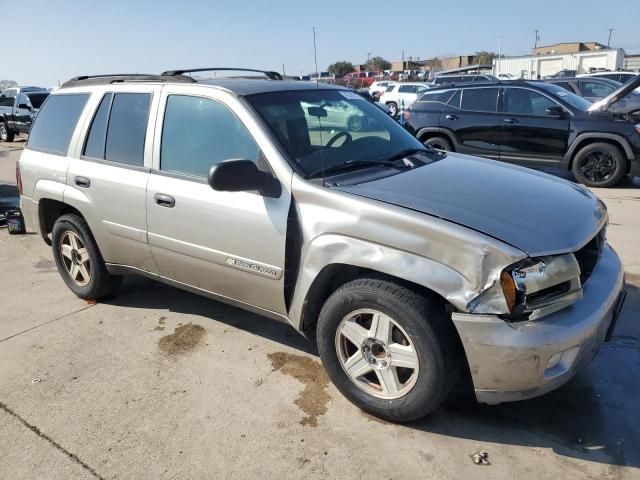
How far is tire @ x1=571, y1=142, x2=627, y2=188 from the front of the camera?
27.1ft

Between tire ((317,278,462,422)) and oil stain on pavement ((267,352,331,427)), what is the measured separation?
0.19 m

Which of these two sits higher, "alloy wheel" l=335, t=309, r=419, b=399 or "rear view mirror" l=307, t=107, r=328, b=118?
"rear view mirror" l=307, t=107, r=328, b=118

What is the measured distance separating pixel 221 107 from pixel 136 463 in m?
2.09

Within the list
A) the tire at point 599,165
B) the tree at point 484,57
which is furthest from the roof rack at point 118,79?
the tree at point 484,57

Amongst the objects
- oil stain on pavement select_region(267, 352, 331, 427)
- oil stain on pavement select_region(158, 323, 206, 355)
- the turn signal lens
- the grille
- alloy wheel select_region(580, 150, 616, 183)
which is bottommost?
oil stain on pavement select_region(267, 352, 331, 427)

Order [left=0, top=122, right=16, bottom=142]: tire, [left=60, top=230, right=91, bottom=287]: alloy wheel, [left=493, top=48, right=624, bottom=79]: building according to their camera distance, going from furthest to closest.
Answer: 1. [left=493, top=48, right=624, bottom=79]: building
2. [left=0, top=122, right=16, bottom=142]: tire
3. [left=60, top=230, right=91, bottom=287]: alloy wheel

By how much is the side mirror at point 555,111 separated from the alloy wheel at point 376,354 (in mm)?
7039

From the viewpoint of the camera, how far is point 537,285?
97.0 inches

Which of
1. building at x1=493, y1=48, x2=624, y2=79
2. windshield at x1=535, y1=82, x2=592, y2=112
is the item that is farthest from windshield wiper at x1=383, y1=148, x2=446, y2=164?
building at x1=493, y1=48, x2=624, y2=79

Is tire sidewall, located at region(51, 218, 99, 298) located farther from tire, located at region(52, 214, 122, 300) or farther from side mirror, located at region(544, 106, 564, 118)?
side mirror, located at region(544, 106, 564, 118)

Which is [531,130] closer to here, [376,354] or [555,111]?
[555,111]

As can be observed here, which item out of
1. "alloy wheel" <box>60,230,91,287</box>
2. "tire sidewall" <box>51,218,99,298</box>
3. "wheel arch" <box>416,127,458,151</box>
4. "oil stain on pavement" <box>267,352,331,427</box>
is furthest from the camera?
"wheel arch" <box>416,127,458,151</box>

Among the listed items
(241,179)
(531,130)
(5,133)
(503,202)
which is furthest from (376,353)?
(5,133)

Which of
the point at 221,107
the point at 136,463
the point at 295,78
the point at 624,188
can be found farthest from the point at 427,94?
the point at 136,463
